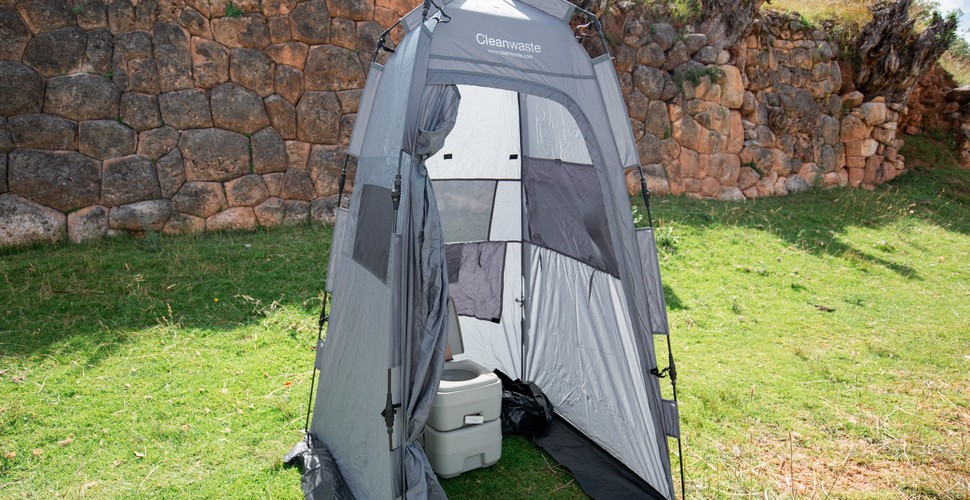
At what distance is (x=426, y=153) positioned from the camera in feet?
8.41

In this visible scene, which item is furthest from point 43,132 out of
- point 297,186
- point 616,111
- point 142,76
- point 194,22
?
point 616,111

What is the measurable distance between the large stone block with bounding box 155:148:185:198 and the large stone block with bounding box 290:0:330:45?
189 cm

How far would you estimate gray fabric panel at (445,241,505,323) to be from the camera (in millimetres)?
4008

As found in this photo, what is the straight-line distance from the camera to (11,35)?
5371 millimetres

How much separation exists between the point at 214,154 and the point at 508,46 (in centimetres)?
459

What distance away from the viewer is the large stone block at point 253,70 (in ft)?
20.5

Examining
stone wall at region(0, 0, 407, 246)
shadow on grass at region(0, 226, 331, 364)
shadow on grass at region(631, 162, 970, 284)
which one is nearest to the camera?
shadow on grass at region(0, 226, 331, 364)

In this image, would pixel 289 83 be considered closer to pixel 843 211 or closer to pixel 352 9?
pixel 352 9

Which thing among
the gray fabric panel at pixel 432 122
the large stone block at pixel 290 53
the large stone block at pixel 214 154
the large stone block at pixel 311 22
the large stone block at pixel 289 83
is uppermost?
the large stone block at pixel 311 22

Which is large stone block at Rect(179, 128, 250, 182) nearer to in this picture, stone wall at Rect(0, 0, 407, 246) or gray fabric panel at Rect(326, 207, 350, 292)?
stone wall at Rect(0, 0, 407, 246)

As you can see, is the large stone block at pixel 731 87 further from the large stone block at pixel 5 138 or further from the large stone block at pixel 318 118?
the large stone block at pixel 5 138

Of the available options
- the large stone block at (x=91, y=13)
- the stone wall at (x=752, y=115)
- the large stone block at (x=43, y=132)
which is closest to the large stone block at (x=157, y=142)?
the large stone block at (x=43, y=132)

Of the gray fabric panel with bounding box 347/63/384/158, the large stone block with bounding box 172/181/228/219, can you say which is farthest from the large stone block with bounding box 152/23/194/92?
the gray fabric panel with bounding box 347/63/384/158

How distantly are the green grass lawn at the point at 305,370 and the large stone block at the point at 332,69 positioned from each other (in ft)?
5.68
